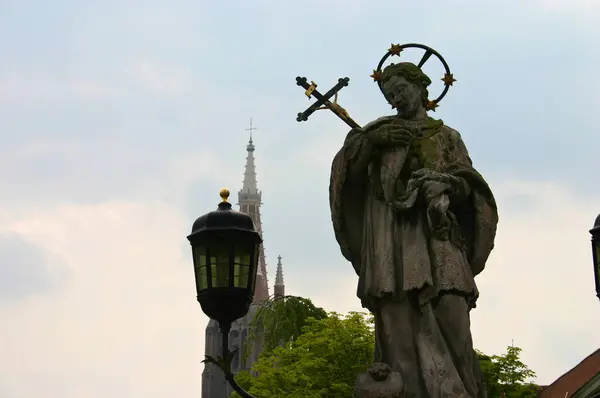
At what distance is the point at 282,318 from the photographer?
3834 centimetres

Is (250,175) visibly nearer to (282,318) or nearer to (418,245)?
(282,318)

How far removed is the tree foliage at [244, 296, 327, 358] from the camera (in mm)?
38125

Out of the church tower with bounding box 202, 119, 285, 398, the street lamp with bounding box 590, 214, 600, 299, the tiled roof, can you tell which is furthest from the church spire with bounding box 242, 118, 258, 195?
the street lamp with bounding box 590, 214, 600, 299

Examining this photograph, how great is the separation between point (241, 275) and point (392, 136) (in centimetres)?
408

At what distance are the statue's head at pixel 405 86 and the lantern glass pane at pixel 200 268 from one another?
4009 millimetres

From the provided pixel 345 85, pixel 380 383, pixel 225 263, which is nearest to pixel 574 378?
pixel 225 263

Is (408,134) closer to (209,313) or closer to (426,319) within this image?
(426,319)

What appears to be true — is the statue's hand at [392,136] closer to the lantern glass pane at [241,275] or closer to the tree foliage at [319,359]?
the lantern glass pane at [241,275]

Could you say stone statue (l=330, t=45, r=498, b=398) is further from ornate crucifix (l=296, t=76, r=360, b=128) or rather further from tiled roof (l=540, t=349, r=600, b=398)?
tiled roof (l=540, t=349, r=600, b=398)

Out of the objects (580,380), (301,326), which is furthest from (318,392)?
(580,380)

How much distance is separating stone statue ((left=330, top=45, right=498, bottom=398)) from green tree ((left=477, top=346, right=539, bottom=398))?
26.7 m

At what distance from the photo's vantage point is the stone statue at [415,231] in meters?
7.79

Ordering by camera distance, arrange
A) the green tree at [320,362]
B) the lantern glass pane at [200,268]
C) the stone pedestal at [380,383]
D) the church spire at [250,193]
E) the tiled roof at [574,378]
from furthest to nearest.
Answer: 1. the church spire at [250,193]
2. the tiled roof at [574,378]
3. the green tree at [320,362]
4. the lantern glass pane at [200,268]
5. the stone pedestal at [380,383]

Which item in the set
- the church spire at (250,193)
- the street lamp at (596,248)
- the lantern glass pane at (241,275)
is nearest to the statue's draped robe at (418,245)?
the lantern glass pane at (241,275)
